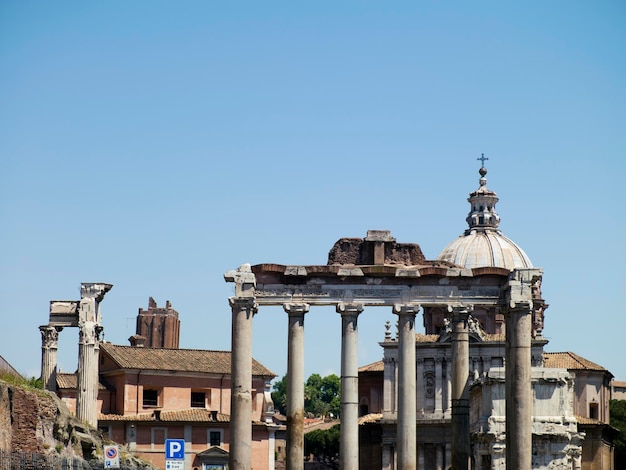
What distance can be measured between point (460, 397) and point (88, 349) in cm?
→ 1507

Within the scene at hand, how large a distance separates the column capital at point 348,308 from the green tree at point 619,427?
5913cm

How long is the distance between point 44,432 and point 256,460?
4049 cm

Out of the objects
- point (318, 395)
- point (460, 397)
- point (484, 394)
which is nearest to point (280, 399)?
point (318, 395)

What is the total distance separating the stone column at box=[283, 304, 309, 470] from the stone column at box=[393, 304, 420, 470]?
2878 mm

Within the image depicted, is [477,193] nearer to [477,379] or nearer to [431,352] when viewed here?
[431,352]

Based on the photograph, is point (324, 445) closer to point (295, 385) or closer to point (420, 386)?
point (420, 386)

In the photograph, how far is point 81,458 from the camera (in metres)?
40.3

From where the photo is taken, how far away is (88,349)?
50844 mm

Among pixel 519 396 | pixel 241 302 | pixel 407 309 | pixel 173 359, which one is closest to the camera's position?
pixel 519 396

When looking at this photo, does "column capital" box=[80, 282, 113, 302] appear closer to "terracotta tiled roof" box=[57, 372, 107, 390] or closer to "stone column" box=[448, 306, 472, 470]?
"stone column" box=[448, 306, 472, 470]

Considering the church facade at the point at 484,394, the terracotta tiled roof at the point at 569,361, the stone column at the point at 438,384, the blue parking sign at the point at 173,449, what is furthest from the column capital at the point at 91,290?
the terracotta tiled roof at the point at 569,361

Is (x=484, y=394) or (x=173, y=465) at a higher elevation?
(x=484, y=394)

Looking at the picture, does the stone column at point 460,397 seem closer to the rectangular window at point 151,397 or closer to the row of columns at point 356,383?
the row of columns at point 356,383

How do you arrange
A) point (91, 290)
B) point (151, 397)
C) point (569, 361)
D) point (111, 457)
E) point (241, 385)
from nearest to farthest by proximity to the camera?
point (111, 457) < point (241, 385) < point (91, 290) < point (151, 397) < point (569, 361)
